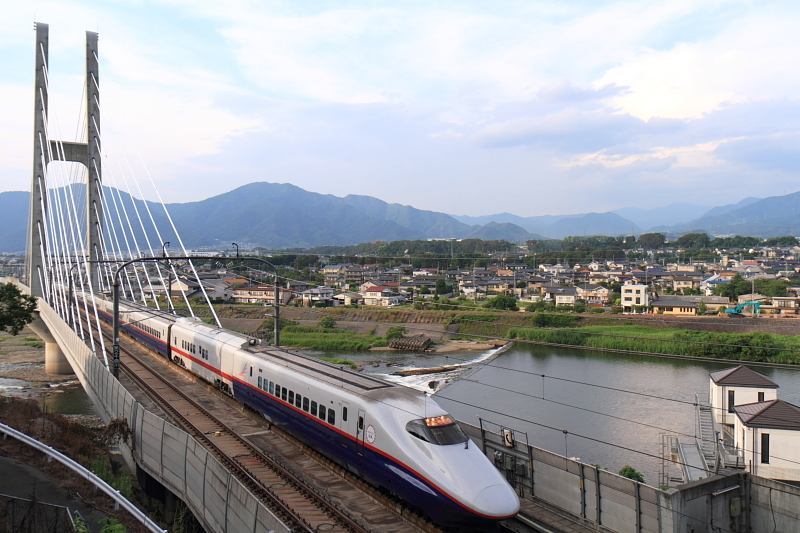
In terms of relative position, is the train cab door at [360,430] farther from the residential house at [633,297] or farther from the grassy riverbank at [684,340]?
the residential house at [633,297]

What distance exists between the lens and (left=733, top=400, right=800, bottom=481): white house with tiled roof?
11.4 m

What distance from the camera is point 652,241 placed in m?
117

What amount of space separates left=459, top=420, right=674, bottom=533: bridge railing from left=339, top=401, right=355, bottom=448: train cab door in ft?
7.68

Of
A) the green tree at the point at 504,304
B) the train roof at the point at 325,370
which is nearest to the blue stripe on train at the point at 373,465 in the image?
the train roof at the point at 325,370

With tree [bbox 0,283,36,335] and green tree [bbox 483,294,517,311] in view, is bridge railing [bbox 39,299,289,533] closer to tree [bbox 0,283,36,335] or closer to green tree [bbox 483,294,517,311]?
tree [bbox 0,283,36,335]

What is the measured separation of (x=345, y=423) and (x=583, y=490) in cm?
359

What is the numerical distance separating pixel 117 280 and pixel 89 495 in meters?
5.14

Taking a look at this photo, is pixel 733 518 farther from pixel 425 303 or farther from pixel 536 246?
pixel 536 246

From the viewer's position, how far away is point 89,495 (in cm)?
841

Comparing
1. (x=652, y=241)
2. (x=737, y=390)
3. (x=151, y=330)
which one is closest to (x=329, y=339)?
(x=151, y=330)

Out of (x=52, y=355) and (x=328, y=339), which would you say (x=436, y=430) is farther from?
(x=328, y=339)

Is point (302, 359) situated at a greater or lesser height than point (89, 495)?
greater

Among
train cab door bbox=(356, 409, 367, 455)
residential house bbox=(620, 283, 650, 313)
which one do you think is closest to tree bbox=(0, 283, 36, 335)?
train cab door bbox=(356, 409, 367, 455)

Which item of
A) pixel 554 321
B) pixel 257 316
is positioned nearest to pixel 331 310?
pixel 257 316
